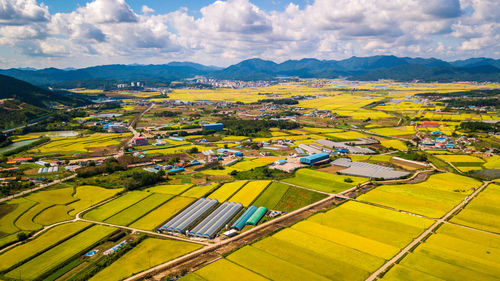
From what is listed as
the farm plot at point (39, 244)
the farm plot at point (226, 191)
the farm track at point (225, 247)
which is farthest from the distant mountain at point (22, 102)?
the farm track at point (225, 247)

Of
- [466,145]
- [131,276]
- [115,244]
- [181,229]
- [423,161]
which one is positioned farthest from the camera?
[466,145]

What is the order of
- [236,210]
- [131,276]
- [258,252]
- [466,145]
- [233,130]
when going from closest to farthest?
[131,276] < [258,252] < [236,210] < [466,145] < [233,130]

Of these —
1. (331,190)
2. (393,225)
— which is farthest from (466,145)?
(393,225)

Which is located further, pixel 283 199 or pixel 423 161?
pixel 423 161

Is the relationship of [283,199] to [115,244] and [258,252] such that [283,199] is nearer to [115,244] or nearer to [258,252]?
[258,252]

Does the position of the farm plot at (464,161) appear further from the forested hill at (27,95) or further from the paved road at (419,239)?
the forested hill at (27,95)

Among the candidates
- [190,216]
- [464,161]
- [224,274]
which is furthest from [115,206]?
[464,161]

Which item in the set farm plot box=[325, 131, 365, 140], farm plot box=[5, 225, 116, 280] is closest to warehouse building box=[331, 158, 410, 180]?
farm plot box=[325, 131, 365, 140]
